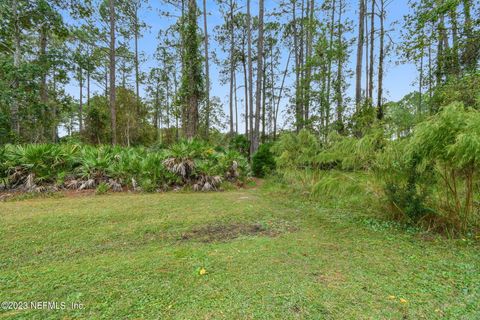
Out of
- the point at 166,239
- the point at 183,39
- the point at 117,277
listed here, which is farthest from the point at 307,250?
the point at 183,39

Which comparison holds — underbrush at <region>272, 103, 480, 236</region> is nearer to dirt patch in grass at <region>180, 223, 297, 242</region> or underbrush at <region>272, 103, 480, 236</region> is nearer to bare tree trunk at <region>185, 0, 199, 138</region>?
dirt patch in grass at <region>180, 223, 297, 242</region>

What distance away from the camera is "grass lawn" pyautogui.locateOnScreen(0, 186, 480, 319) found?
1644 millimetres

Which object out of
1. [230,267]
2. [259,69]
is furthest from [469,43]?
[259,69]

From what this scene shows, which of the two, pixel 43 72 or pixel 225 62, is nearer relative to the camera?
pixel 43 72

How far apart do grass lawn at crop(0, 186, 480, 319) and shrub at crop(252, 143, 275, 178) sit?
5179 millimetres

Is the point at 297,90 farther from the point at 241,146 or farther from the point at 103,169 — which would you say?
the point at 103,169

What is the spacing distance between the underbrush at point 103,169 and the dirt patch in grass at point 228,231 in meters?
2.86

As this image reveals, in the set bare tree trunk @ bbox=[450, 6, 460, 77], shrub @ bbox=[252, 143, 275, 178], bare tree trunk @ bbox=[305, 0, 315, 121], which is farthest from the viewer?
bare tree trunk @ bbox=[305, 0, 315, 121]

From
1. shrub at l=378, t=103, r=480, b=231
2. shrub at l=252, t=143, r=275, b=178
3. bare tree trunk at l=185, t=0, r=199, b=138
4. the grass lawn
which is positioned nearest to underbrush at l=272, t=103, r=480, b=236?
shrub at l=378, t=103, r=480, b=231

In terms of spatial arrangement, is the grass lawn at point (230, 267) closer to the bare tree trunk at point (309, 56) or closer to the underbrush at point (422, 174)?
the underbrush at point (422, 174)

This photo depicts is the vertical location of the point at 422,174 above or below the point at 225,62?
below

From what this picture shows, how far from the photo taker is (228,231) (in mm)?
3209

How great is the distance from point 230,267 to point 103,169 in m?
5.23

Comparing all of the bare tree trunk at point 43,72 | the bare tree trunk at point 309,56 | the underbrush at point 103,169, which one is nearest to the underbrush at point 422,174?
the underbrush at point 103,169
